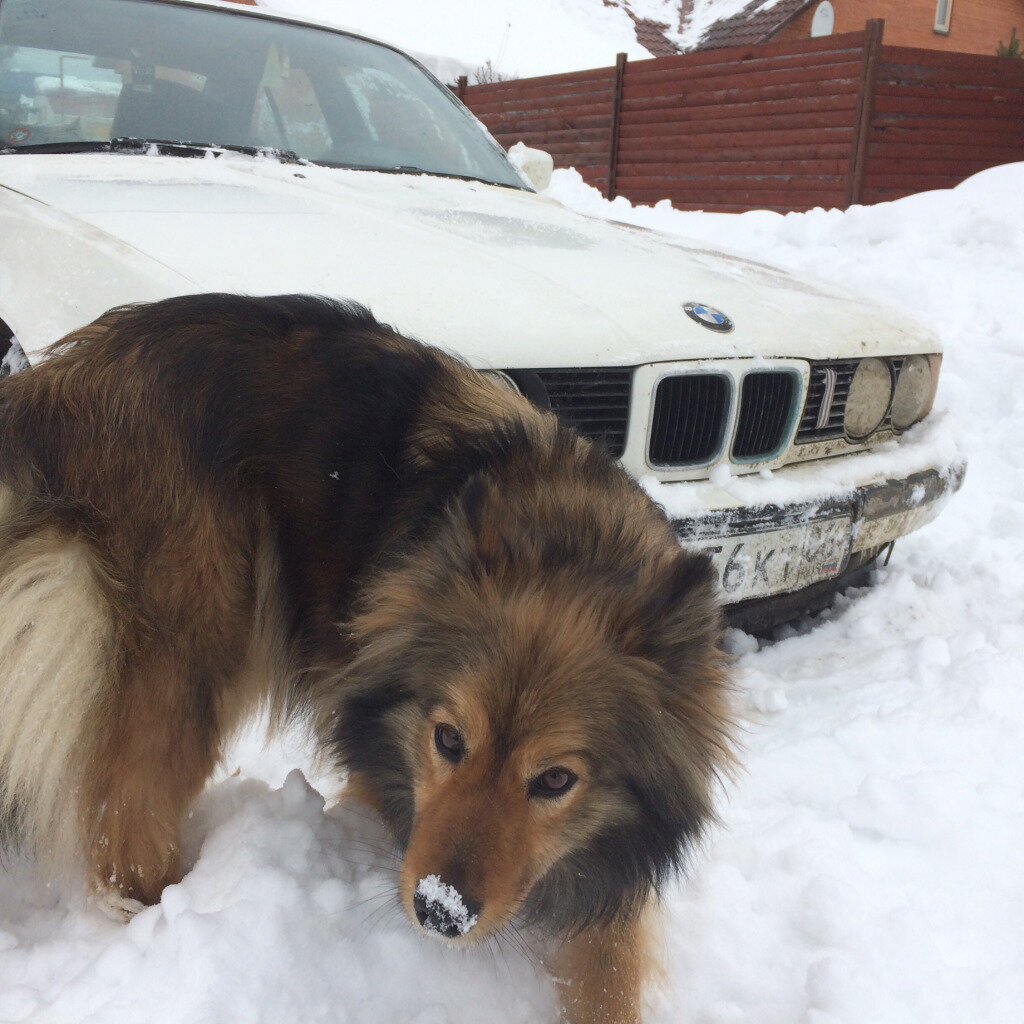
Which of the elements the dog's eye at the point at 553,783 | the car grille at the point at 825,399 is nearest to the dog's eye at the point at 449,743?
the dog's eye at the point at 553,783

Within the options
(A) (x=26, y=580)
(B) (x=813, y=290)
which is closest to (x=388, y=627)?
(A) (x=26, y=580)

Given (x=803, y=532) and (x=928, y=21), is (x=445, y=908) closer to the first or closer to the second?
(x=803, y=532)

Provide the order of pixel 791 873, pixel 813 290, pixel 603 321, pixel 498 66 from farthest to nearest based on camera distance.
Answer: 1. pixel 498 66
2. pixel 813 290
3. pixel 603 321
4. pixel 791 873

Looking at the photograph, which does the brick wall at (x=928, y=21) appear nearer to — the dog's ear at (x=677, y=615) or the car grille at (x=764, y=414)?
the car grille at (x=764, y=414)

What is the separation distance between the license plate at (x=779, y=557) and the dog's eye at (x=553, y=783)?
1070mm

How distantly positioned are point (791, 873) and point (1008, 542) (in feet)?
9.34

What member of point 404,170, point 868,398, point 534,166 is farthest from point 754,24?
point 868,398

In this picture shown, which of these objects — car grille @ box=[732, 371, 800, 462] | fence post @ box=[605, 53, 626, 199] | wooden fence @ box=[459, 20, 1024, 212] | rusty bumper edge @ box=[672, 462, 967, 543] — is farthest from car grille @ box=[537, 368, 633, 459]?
fence post @ box=[605, 53, 626, 199]

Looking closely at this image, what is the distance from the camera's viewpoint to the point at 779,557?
2939 millimetres

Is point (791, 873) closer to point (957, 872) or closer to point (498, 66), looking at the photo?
point (957, 872)

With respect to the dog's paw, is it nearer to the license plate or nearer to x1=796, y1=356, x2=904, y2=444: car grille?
the license plate

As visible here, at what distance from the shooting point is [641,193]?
13625mm

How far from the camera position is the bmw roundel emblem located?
9.03 feet

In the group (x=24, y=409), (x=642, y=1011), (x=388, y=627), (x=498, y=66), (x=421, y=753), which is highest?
(x=498, y=66)
